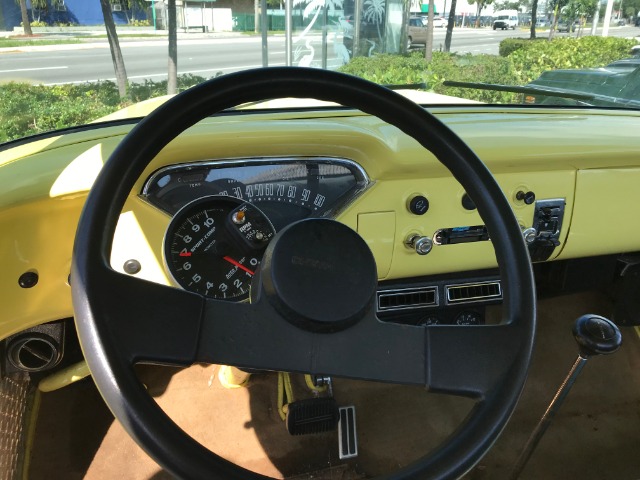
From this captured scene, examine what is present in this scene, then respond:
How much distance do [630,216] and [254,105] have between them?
4.45 feet

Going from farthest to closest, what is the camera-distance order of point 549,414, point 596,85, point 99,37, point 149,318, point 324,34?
1. point 596,85
2. point 549,414
3. point 324,34
4. point 99,37
5. point 149,318

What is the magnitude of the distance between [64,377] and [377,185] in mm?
1295

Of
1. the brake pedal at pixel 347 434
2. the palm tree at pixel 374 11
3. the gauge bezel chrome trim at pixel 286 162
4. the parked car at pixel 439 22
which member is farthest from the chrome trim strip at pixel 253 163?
the brake pedal at pixel 347 434

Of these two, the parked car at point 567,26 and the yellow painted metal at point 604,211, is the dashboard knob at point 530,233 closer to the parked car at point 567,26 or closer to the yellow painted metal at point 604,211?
the yellow painted metal at point 604,211

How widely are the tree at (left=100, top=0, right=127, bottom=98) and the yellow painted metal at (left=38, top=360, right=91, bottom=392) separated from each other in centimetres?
103

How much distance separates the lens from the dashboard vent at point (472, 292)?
7.22 feet

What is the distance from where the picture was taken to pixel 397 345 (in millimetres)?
1122

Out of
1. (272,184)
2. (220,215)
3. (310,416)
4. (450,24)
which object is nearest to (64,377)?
(310,416)

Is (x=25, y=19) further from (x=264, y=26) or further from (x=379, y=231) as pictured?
(x=379, y=231)

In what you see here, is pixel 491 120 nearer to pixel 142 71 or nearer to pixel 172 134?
pixel 142 71

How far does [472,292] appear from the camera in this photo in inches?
87.9

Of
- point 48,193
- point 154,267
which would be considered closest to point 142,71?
point 48,193

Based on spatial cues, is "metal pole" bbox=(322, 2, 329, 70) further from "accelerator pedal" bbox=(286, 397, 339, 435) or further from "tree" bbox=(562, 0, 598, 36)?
"accelerator pedal" bbox=(286, 397, 339, 435)

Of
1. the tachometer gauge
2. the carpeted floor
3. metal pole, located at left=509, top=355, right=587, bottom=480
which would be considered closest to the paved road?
the tachometer gauge
